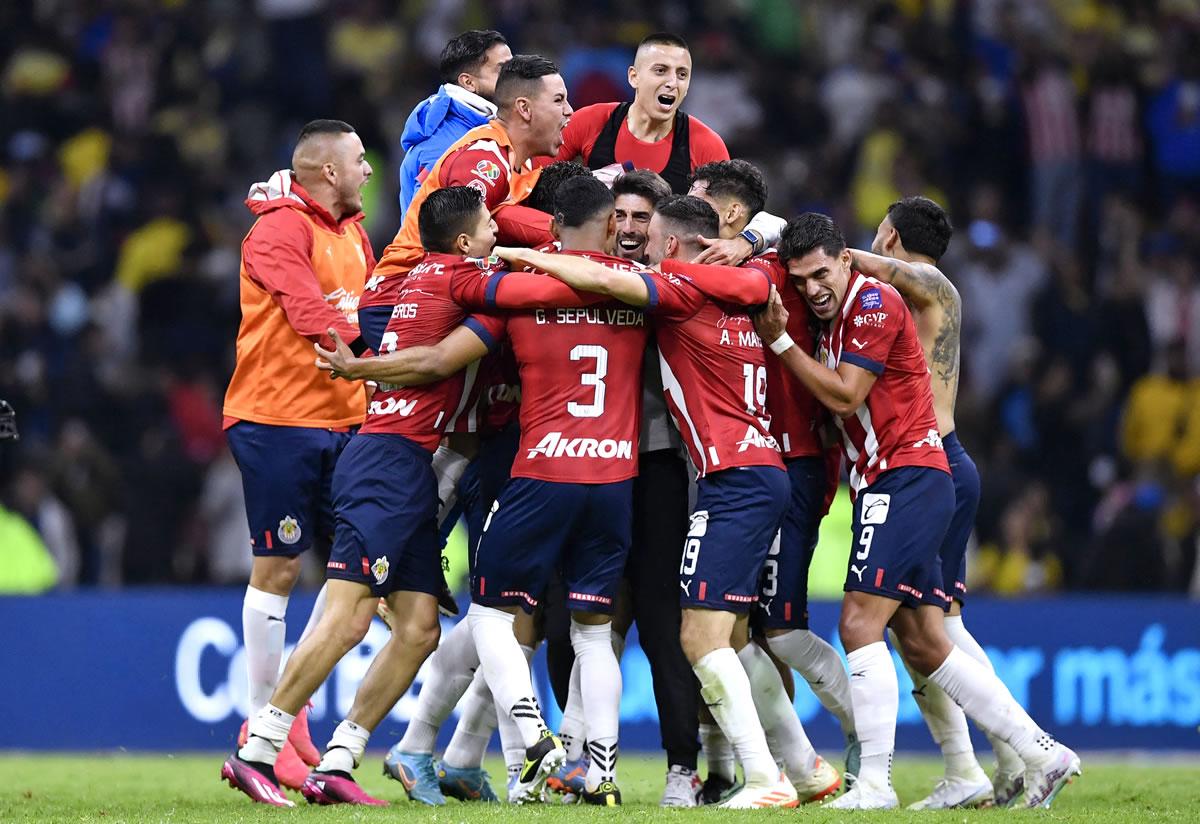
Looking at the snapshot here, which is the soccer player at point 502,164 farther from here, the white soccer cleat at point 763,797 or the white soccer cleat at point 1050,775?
the white soccer cleat at point 1050,775

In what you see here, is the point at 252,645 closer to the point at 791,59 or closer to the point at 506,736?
the point at 506,736

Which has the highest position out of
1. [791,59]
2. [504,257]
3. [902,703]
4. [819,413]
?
[791,59]

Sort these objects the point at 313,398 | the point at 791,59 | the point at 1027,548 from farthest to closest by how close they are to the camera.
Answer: the point at 791,59 → the point at 1027,548 → the point at 313,398

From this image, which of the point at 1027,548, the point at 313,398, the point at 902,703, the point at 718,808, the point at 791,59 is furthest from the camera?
the point at 791,59

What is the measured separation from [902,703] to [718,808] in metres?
5.01

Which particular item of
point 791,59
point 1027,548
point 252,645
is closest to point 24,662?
point 252,645

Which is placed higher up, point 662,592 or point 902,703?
point 662,592

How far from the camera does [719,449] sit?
808 cm

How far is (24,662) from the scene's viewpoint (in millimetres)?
12672

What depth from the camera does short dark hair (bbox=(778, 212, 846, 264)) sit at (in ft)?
27.4

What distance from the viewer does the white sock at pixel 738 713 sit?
25.8 feet

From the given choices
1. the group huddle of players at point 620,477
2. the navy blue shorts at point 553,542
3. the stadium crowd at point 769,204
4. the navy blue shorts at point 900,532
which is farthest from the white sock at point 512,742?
the stadium crowd at point 769,204

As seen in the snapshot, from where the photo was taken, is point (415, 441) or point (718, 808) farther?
point (415, 441)

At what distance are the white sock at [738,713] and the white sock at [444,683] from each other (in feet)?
4.16
